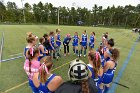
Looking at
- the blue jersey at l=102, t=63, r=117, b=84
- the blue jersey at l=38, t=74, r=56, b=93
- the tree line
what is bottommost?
the blue jersey at l=102, t=63, r=117, b=84

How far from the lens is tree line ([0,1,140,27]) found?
8231 centimetres

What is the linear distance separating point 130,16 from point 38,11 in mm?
54266

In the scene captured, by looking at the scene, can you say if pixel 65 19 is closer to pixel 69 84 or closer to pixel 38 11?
pixel 38 11

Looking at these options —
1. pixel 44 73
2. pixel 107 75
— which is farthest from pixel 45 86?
pixel 107 75

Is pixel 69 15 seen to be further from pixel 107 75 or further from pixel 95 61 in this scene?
pixel 95 61

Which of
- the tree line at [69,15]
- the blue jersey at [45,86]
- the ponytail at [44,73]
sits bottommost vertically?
the blue jersey at [45,86]

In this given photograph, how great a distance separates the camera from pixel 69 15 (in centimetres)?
9500

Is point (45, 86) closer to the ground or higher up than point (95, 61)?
closer to the ground

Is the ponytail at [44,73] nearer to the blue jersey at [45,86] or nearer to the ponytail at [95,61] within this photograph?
the blue jersey at [45,86]

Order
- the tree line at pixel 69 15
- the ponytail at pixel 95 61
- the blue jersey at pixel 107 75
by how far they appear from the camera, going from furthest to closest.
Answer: the tree line at pixel 69 15, the blue jersey at pixel 107 75, the ponytail at pixel 95 61

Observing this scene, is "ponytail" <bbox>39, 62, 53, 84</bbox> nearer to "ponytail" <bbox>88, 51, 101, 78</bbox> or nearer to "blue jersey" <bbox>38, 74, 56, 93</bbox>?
"blue jersey" <bbox>38, 74, 56, 93</bbox>

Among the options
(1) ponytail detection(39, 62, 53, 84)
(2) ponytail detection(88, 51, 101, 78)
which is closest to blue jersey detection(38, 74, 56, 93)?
(1) ponytail detection(39, 62, 53, 84)

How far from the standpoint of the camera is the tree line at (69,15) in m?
82.3

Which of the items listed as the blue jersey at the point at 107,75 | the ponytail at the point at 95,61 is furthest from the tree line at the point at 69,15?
the ponytail at the point at 95,61
